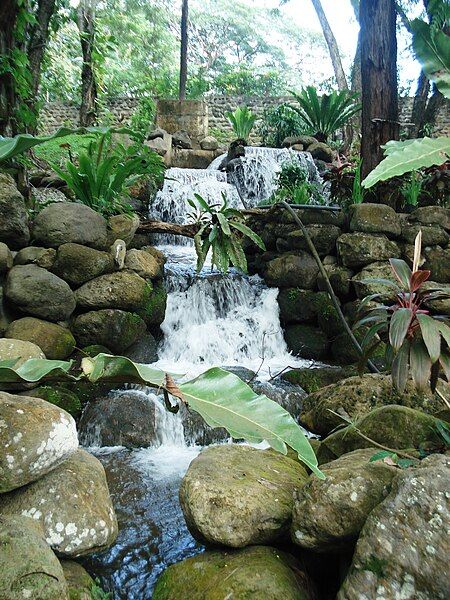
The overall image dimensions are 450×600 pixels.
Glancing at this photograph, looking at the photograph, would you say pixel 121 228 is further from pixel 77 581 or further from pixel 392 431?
pixel 77 581

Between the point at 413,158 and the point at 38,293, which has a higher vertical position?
the point at 413,158

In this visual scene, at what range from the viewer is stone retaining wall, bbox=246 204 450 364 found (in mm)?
4406

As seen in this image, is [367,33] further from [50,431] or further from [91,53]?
[50,431]

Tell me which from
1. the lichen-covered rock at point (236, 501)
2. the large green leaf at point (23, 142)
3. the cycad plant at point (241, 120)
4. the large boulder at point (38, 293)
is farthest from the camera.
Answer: the cycad plant at point (241, 120)

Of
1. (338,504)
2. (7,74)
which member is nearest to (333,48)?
(7,74)

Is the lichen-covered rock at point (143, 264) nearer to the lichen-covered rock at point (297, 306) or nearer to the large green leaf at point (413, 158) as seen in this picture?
the lichen-covered rock at point (297, 306)

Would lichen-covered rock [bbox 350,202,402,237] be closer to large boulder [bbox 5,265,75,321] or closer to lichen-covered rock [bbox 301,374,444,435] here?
lichen-covered rock [bbox 301,374,444,435]

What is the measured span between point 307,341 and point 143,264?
1805mm

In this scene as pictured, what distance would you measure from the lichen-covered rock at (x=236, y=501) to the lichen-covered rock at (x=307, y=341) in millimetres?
2696

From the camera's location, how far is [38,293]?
3738 millimetres

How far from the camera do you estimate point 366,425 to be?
2.27 metres

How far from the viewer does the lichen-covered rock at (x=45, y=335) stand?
11.8 ft

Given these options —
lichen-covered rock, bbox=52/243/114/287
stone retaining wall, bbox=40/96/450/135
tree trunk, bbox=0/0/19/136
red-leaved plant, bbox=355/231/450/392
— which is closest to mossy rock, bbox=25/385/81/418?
lichen-covered rock, bbox=52/243/114/287

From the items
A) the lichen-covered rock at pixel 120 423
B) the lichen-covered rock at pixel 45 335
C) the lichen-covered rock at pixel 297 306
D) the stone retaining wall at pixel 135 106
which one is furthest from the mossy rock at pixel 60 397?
the stone retaining wall at pixel 135 106
